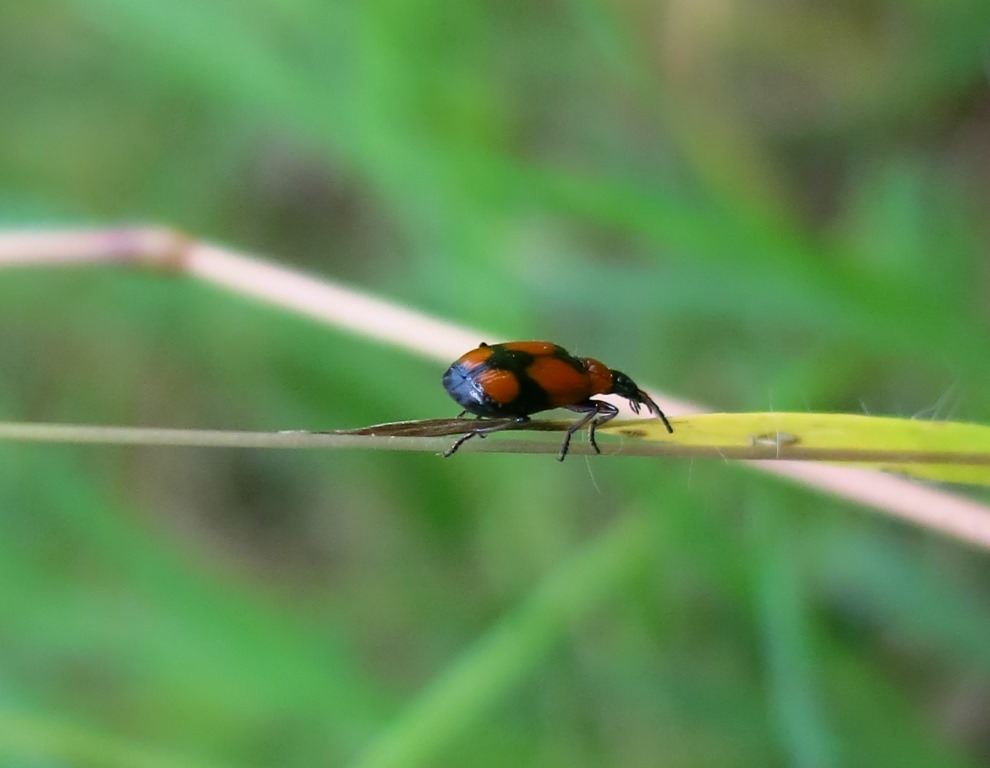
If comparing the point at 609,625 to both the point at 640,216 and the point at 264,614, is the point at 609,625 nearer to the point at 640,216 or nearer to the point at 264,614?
the point at 264,614

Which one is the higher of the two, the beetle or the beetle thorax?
the beetle thorax

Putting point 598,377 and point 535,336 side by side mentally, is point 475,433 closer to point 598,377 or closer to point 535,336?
point 598,377

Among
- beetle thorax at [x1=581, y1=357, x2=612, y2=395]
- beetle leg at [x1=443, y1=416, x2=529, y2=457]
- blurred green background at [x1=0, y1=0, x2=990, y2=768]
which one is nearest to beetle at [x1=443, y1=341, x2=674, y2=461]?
beetle thorax at [x1=581, y1=357, x2=612, y2=395]

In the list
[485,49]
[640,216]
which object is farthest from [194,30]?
[640,216]

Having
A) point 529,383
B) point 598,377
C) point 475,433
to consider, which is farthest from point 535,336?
point 475,433

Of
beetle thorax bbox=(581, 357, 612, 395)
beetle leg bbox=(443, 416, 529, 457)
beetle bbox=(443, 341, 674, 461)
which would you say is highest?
beetle thorax bbox=(581, 357, 612, 395)

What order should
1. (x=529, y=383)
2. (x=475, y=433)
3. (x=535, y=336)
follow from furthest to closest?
(x=535, y=336)
(x=529, y=383)
(x=475, y=433)

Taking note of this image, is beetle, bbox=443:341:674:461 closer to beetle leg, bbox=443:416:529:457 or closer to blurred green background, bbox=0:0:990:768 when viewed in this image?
beetle leg, bbox=443:416:529:457
